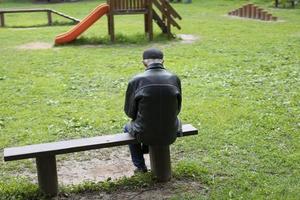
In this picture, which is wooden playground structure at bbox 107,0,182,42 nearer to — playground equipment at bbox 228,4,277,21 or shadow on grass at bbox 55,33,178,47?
shadow on grass at bbox 55,33,178,47

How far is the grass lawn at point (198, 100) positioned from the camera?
492cm

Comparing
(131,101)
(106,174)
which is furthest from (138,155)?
(131,101)

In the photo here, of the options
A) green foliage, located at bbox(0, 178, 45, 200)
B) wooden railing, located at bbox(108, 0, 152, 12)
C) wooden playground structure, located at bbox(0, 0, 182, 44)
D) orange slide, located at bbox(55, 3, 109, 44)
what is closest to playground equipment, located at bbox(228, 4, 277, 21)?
wooden playground structure, located at bbox(0, 0, 182, 44)

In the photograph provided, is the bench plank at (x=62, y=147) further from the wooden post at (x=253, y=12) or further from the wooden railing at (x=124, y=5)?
the wooden post at (x=253, y=12)

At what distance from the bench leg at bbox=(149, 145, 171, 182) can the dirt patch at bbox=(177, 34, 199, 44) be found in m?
9.07

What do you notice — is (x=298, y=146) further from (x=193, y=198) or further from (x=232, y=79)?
(x=232, y=79)

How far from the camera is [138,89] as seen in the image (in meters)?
4.24

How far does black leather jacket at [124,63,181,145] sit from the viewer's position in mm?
4199

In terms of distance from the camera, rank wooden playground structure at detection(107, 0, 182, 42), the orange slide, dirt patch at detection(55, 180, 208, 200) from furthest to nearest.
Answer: wooden playground structure at detection(107, 0, 182, 42) < the orange slide < dirt patch at detection(55, 180, 208, 200)

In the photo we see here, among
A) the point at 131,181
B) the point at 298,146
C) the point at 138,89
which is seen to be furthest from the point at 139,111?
the point at 298,146

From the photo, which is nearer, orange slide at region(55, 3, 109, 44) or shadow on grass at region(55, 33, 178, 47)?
orange slide at region(55, 3, 109, 44)

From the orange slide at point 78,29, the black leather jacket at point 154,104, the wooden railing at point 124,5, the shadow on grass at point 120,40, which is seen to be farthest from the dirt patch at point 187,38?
the black leather jacket at point 154,104

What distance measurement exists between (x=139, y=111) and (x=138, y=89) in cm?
20

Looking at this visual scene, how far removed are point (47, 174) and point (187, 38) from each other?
409 inches
